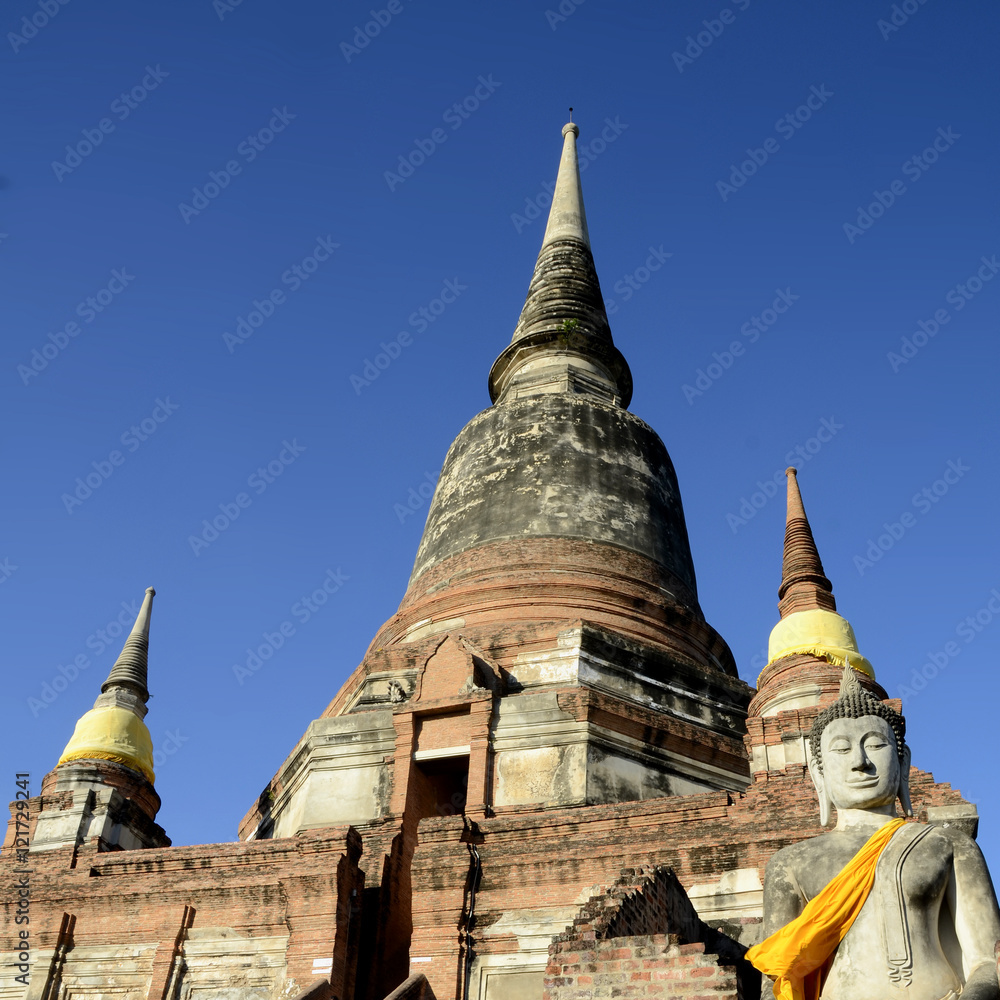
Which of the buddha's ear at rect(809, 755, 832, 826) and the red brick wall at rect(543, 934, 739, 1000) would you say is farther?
the red brick wall at rect(543, 934, 739, 1000)

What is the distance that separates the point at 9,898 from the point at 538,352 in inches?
556

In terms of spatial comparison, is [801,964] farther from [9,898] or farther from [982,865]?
[9,898]

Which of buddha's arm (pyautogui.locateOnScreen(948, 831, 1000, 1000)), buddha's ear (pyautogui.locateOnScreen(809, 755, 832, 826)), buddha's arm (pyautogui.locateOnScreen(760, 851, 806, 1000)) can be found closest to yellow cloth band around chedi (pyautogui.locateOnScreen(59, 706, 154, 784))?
buddha's ear (pyautogui.locateOnScreen(809, 755, 832, 826))

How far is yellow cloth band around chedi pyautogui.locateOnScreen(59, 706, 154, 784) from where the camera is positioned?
61.0 ft

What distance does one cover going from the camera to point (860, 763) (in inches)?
250

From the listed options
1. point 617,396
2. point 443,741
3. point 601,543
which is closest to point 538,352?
point 617,396

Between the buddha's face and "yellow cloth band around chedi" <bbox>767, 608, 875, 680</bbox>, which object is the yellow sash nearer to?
the buddha's face

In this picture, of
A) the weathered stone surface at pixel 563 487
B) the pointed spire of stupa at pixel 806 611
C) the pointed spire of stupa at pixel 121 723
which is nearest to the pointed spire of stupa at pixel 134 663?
the pointed spire of stupa at pixel 121 723

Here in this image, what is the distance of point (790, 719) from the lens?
1484 centimetres

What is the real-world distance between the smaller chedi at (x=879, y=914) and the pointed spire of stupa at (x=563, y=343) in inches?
668

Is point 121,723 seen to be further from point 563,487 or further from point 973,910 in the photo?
point 973,910

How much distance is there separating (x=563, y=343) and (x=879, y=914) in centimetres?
→ 1938

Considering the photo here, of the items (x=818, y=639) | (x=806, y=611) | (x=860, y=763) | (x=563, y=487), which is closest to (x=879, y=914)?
(x=860, y=763)

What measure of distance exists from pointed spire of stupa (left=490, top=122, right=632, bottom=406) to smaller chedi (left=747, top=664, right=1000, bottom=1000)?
668 inches
